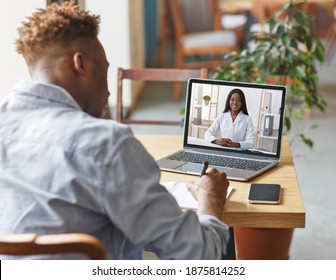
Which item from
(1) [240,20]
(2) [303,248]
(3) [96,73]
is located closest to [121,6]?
(1) [240,20]

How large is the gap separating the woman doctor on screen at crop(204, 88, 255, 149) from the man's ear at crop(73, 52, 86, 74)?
0.70m

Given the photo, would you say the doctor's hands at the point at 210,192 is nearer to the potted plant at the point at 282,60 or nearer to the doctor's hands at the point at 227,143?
the doctor's hands at the point at 227,143

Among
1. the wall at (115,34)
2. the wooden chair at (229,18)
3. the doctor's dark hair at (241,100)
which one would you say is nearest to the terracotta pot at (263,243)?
the doctor's dark hair at (241,100)

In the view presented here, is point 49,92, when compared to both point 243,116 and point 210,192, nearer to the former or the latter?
point 210,192

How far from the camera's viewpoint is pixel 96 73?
1501mm

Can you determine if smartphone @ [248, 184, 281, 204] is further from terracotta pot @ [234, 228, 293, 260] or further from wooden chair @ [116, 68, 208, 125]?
wooden chair @ [116, 68, 208, 125]

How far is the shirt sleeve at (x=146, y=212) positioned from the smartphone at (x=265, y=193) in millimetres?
320

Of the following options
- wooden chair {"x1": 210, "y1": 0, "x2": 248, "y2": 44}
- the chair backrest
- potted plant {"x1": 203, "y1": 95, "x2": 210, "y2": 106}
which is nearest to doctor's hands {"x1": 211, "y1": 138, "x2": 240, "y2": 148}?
potted plant {"x1": 203, "y1": 95, "x2": 210, "y2": 106}

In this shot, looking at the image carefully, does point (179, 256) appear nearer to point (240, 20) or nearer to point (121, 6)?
point (121, 6)

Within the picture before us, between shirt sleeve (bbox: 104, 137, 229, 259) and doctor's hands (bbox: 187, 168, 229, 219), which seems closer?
shirt sleeve (bbox: 104, 137, 229, 259)

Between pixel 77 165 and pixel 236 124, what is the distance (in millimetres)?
822

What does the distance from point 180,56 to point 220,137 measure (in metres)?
3.94

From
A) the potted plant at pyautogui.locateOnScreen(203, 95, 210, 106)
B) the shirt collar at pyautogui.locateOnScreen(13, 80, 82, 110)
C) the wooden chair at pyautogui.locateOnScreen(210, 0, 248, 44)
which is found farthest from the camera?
the wooden chair at pyautogui.locateOnScreen(210, 0, 248, 44)

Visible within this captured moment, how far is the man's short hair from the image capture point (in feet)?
4.74
